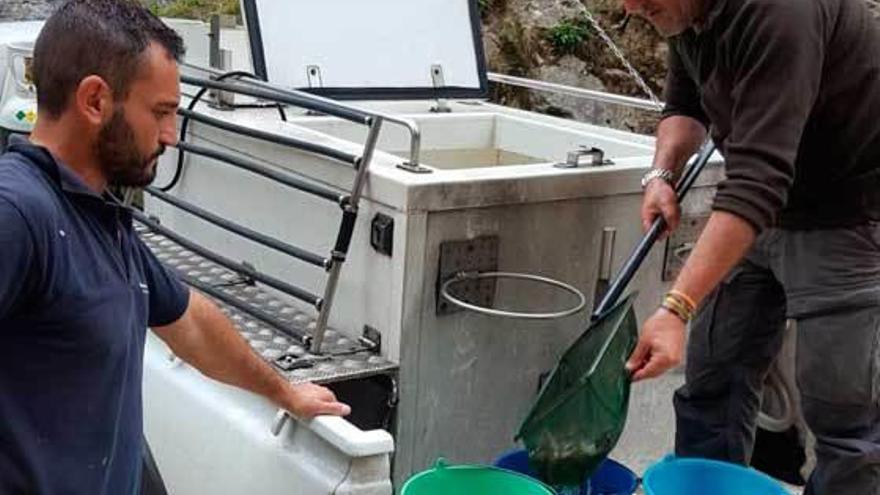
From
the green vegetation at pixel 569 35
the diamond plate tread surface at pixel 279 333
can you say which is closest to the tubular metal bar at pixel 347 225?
the diamond plate tread surface at pixel 279 333

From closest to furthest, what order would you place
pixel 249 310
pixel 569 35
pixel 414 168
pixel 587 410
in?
pixel 587 410 → pixel 414 168 → pixel 249 310 → pixel 569 35

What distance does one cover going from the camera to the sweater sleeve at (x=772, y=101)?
203cm

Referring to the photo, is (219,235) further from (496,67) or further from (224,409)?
(496,67)

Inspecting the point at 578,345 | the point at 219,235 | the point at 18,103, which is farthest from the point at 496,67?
the point at 578,345

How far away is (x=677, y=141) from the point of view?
2.69 m

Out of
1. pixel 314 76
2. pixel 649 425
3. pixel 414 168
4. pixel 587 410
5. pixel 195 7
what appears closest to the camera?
pixel 587 410

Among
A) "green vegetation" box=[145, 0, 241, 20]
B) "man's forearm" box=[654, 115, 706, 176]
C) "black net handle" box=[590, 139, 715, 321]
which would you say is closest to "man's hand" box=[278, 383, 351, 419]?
"black net handle" box=[590, 139, 715, 321]

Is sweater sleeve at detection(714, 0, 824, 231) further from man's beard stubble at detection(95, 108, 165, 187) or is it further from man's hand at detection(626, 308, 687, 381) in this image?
man's beard stubble at detection(95, 108, 165, 187)

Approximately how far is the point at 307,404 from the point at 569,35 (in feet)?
21.8

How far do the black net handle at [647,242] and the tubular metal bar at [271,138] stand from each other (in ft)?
2.14

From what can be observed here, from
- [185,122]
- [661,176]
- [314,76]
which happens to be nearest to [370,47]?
[314,76]

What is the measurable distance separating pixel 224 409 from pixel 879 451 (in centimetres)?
139

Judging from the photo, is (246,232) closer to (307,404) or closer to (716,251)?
(307,404)

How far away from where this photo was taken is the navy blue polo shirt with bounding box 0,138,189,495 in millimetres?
1438
